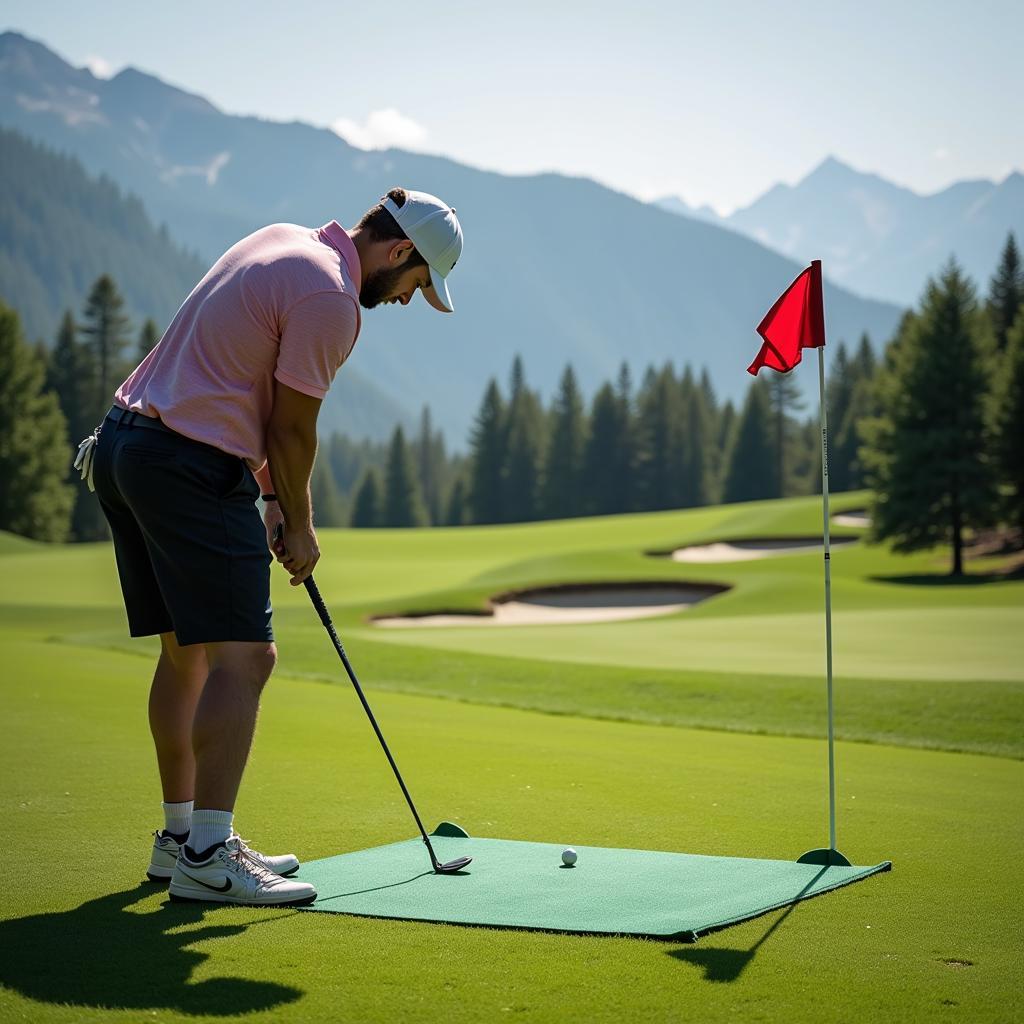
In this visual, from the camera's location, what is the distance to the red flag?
217 inches

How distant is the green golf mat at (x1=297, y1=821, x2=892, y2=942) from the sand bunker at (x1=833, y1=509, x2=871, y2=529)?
152 ft

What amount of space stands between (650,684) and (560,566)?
64.9 feet

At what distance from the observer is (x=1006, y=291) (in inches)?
2485

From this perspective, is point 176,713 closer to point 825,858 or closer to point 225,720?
point 225,720

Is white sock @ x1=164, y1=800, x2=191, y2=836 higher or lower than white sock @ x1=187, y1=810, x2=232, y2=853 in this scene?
lower

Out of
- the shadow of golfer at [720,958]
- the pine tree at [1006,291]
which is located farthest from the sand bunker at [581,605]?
the pine tree at [1006,291]

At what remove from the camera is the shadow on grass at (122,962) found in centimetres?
315

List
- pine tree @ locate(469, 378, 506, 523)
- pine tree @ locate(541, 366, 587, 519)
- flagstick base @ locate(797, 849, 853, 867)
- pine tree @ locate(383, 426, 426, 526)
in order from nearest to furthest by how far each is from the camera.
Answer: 1. flagstick base @ locate(797, 849, 853, 867)
2. pine tree @ locate(541, 366, 587, 519)
3. pine tree @ locate(469, 378, 506, 523)
4. pine tree @ locate(383, 426, 426, 526)

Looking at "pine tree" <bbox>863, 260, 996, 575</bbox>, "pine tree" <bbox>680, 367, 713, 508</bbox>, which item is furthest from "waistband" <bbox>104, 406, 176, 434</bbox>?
"pine tree" <bbox>680, 367, 713, 508</bbox>

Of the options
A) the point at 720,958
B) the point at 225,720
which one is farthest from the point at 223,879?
the point at 720,958

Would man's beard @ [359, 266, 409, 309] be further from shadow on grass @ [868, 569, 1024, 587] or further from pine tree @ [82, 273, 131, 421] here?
pine tree @ [82, 273, 131, 421]

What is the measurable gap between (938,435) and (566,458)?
5144cm

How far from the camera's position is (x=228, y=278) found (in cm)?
443

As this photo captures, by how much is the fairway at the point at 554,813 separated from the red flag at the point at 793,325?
204cm
